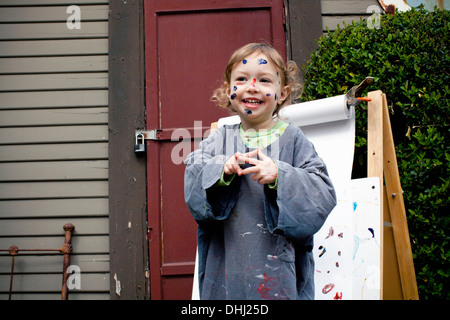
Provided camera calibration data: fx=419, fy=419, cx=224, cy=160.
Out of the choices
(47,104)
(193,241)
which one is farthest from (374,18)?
(47,104)

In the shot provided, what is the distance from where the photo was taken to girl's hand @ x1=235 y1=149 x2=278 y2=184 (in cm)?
137

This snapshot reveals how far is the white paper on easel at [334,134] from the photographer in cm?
189

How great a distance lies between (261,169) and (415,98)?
4.29ft

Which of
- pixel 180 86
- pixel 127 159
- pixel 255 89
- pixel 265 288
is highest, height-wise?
pixel 180 86

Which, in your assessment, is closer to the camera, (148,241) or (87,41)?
(148,241)

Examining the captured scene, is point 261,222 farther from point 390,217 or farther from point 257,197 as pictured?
point 390,217

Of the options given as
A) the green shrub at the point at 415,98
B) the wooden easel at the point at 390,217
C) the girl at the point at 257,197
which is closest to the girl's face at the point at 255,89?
the girl at the point at 257,197

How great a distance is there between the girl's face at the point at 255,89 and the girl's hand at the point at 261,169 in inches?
10.3

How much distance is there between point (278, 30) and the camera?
319cm

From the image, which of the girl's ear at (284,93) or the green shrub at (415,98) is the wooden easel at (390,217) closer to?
the green shrub at (415,98)

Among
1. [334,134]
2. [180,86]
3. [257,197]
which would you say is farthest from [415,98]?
[180,86]

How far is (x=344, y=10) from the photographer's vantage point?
A: 3.27 m

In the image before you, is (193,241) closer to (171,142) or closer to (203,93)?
(171,142)

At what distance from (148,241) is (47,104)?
4.25 feet
